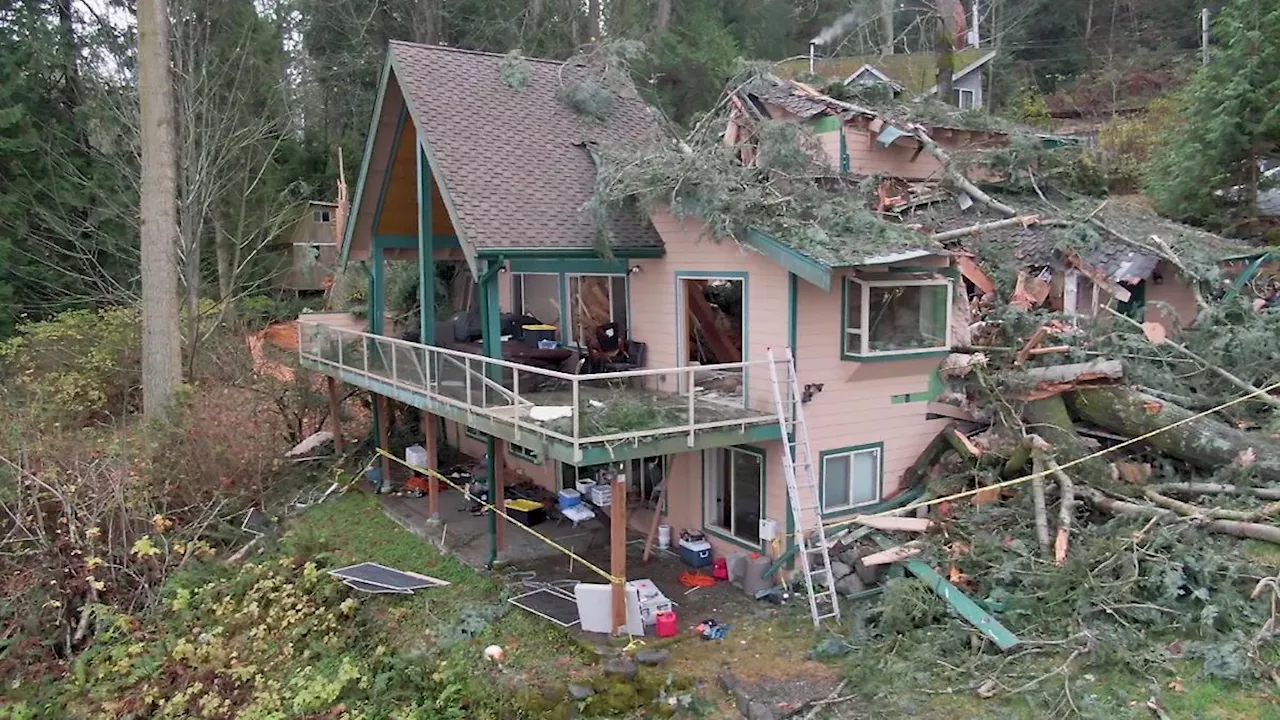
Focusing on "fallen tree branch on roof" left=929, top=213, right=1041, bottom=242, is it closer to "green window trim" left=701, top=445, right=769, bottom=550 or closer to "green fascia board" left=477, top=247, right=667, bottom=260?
"green fascia board" left=477, top=247, right=667, bottom=260

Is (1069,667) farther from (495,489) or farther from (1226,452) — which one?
(495,489)

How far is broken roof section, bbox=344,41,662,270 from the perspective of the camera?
1291cm

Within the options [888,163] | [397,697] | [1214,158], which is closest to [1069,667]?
[397,697]

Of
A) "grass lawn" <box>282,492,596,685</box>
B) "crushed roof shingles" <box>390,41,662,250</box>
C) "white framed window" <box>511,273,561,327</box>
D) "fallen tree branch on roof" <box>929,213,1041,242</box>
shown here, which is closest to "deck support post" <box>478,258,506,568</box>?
"crushed roof shingles" <box>390,41,662,250</box>

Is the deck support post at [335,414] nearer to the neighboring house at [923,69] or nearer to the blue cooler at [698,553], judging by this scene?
the blue cooler at [698,553]

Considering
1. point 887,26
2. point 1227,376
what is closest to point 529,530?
point 1227,376

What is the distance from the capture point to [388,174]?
620 inches

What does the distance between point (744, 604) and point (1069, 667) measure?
4.10 metres

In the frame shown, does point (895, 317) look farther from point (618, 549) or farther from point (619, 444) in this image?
point (618, 549)

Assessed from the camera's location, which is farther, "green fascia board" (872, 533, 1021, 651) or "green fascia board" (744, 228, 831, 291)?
"green fascia board" (744, 228, 831, 291)

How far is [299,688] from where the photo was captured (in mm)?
10688

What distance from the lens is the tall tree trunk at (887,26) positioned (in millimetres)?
38375

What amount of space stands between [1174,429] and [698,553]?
22.6 ft

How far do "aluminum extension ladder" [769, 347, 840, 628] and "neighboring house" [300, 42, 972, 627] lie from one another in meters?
0.11
